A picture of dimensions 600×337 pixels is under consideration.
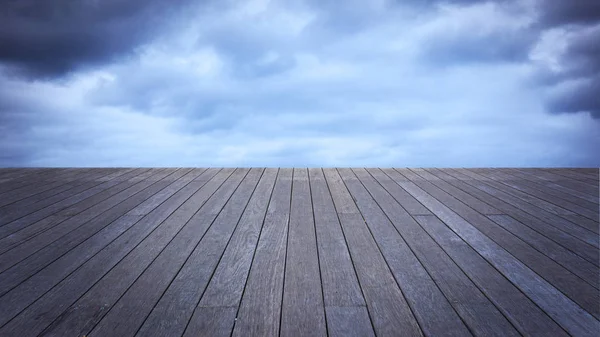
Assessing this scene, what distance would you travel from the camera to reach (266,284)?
4.67 feet

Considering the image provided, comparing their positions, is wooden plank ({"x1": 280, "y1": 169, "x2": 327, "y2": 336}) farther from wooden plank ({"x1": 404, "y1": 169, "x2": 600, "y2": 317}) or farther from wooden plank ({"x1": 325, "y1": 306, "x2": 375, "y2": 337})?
wooden plank ({"x1": 404, "y1": 169, "x2": 600, "y2": 317})

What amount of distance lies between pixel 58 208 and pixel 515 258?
2.77 metres

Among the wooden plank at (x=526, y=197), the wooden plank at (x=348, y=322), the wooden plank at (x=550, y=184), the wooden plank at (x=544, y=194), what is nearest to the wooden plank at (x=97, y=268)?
the wooden plank at (x=348, y=322)

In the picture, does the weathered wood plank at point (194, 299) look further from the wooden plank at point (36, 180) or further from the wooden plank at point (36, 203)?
the wooden plank at point (36, 180)

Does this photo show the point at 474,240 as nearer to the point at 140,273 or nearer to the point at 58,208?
the point at 140,273

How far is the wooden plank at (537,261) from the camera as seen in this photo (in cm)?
137

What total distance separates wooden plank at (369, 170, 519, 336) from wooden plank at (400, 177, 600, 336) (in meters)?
0.14

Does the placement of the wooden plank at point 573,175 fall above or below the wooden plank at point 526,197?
above

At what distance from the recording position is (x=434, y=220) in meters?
2.27

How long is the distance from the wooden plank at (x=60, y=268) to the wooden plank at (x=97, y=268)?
3 centimetres

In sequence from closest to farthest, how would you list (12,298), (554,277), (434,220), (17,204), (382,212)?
(12,298), (554,277), (434,220), (382,212), (17,204)

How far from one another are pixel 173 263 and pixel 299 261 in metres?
0.55

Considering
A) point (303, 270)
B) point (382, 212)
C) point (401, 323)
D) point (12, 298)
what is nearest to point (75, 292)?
point (12, 298)

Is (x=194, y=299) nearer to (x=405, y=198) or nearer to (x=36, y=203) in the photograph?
(x=405, y=198)
